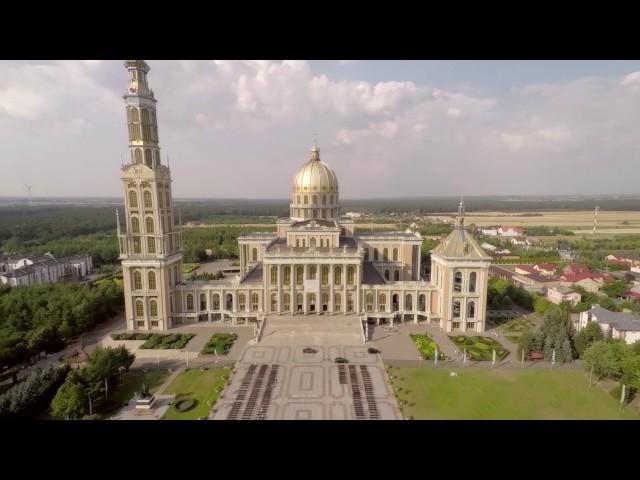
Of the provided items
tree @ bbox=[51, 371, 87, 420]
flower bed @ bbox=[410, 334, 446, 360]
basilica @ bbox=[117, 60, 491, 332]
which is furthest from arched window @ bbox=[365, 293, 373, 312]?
tree @ bbox=[51, 371, 87, 420]

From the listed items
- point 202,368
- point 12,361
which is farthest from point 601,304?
point 12,361

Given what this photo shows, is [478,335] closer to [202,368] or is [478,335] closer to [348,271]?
[348,271]

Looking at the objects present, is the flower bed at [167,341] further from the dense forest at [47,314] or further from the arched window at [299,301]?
the arched window at [299,301]

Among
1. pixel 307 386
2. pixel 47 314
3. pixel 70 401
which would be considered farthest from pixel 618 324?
pixel 47 314

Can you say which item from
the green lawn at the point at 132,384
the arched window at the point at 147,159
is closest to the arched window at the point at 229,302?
the green lawn at the point at 132,384

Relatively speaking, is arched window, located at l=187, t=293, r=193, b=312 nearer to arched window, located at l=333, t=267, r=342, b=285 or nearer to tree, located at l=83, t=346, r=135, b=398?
tree, located at l=83, t=346, r=135, b=398

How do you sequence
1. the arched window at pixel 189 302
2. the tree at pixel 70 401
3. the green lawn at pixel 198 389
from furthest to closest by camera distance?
1. the arched window at pixel 189 302
2. the green lawn at pixel 198 389
3. the tree at pixel 70 401
